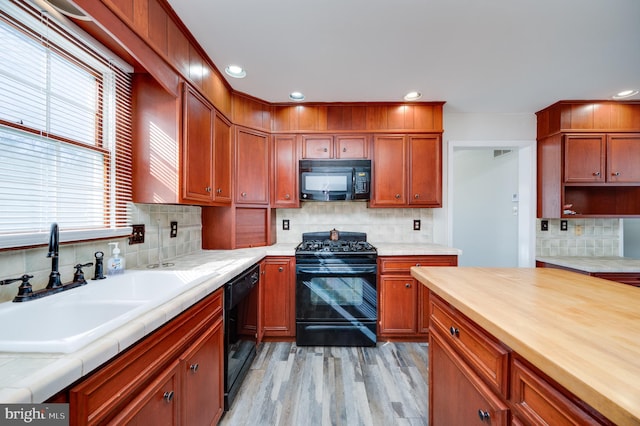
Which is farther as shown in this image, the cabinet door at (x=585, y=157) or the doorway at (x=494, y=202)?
the doorway at (x=494, y=202)

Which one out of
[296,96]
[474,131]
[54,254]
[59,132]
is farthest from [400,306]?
[59,132]

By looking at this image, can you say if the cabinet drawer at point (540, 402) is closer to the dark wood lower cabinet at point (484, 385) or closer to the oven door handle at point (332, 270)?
the dark wood lower cabinet at point (484, 385)

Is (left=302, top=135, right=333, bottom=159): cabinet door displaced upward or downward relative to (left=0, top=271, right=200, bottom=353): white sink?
upward

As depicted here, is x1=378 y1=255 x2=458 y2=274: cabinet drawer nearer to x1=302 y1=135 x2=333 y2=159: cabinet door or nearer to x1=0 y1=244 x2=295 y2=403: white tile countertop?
x1=302 y1=135 x2=333 y2=159: cabinet door

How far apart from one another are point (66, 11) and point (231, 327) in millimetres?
1805

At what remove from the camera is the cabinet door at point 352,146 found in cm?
274

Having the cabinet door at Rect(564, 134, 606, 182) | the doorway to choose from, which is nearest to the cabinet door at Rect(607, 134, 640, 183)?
the cabinet door at Rect(564, 134, 606, 182)

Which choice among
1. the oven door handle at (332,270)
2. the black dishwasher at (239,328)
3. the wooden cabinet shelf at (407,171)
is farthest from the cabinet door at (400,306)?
the black dishwasher at (239,328)

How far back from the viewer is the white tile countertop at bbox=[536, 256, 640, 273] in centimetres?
229

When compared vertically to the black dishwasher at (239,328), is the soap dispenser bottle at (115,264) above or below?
above

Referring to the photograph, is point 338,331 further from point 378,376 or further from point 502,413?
point 502,413

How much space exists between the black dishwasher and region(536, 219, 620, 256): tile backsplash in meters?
3.27

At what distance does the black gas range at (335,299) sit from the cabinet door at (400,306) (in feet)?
0.51

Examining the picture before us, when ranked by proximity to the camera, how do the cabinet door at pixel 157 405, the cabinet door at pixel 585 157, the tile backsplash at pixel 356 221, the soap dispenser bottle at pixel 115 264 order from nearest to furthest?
the cabinet door at pixel 157 405, the soap dispenser bottle at pixel 115 264, the cabinet door at pixel 585 157, the tile backsplash at pixel 356 221
